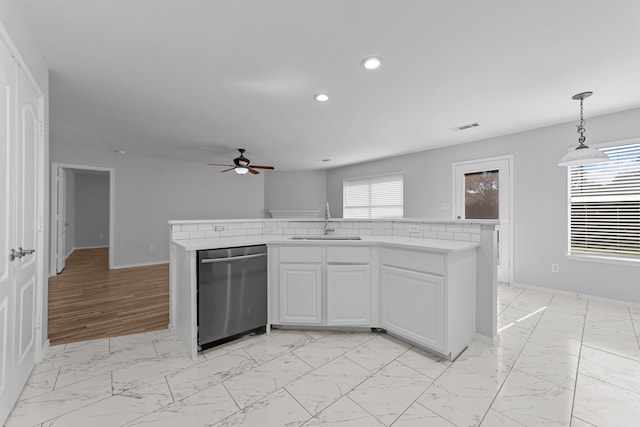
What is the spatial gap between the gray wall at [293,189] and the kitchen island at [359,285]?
17.9 feet

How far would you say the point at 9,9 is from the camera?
1.53 meters

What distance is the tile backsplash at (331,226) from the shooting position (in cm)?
257

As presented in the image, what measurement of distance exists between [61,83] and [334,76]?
2.65 metres

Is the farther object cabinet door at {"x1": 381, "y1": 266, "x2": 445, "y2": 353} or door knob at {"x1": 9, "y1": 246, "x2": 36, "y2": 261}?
cabinet door at {"x1": 381, "y1": 266, "x2": 445, "y2": 353}

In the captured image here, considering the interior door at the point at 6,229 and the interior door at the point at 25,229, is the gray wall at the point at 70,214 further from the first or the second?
the interior door at the point at 6,229

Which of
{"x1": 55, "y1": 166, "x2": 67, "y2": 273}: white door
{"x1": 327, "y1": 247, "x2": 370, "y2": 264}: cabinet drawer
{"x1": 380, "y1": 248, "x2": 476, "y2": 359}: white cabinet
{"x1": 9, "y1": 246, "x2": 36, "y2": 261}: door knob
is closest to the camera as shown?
{"x1": 9, "y1": 246, "x2": 36, "y2": 261}: door knob

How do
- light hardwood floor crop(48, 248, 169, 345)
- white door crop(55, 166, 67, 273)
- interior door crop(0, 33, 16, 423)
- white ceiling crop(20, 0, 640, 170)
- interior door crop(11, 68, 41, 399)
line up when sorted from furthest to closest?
white door crop(55, 166, 67, 273) → light hardwood floor crop(48, 248, 169, 345) → white ceiling crop(20, 0, 640, 170) → interior door crop(11, 68, 41, 399) → interior door crop(0, 33, 16, 423)

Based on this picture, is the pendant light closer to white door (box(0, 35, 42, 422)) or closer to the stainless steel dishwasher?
the stainless steel dishwasher

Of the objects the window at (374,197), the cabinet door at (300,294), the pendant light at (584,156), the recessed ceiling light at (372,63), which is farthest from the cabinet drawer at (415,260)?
the window at (374,197)

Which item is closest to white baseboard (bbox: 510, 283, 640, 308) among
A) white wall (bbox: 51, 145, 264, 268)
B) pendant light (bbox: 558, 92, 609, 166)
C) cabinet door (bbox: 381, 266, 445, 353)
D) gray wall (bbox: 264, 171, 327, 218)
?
pendant light (bbox: 558, 92, 609, 166)

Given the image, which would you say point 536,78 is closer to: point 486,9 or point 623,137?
point 486,9

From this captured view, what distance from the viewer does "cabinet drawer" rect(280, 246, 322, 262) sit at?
8.48 feet

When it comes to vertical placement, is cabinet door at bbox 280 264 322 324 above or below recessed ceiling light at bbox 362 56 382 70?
below

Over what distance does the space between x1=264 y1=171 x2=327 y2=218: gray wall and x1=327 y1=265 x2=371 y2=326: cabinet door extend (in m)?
Answer: 5.64
